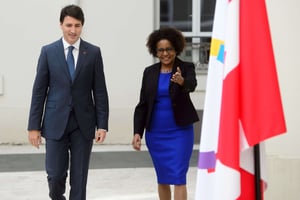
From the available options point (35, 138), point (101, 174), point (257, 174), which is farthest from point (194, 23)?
point (257, 174)

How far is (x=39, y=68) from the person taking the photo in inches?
212

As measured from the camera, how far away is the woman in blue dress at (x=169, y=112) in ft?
18.4

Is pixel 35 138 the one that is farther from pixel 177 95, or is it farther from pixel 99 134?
pixel 177 95

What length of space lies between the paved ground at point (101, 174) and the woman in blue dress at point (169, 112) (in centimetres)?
139

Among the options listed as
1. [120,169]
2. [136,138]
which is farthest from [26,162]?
[136,138]

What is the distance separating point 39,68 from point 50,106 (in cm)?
32

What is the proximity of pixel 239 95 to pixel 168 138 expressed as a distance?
2425 millimetres

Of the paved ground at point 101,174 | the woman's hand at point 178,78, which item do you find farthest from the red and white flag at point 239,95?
the paved ground at point 101,174

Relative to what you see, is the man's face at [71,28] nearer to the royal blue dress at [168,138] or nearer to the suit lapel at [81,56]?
the suit lapel at [81,56]

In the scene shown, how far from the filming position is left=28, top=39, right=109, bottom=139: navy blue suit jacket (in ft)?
17.5

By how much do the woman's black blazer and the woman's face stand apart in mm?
61

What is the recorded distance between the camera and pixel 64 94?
17.5 feet

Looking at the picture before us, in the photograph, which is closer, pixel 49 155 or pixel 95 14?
pixel 49 155

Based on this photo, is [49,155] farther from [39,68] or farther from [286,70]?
[286,70]
